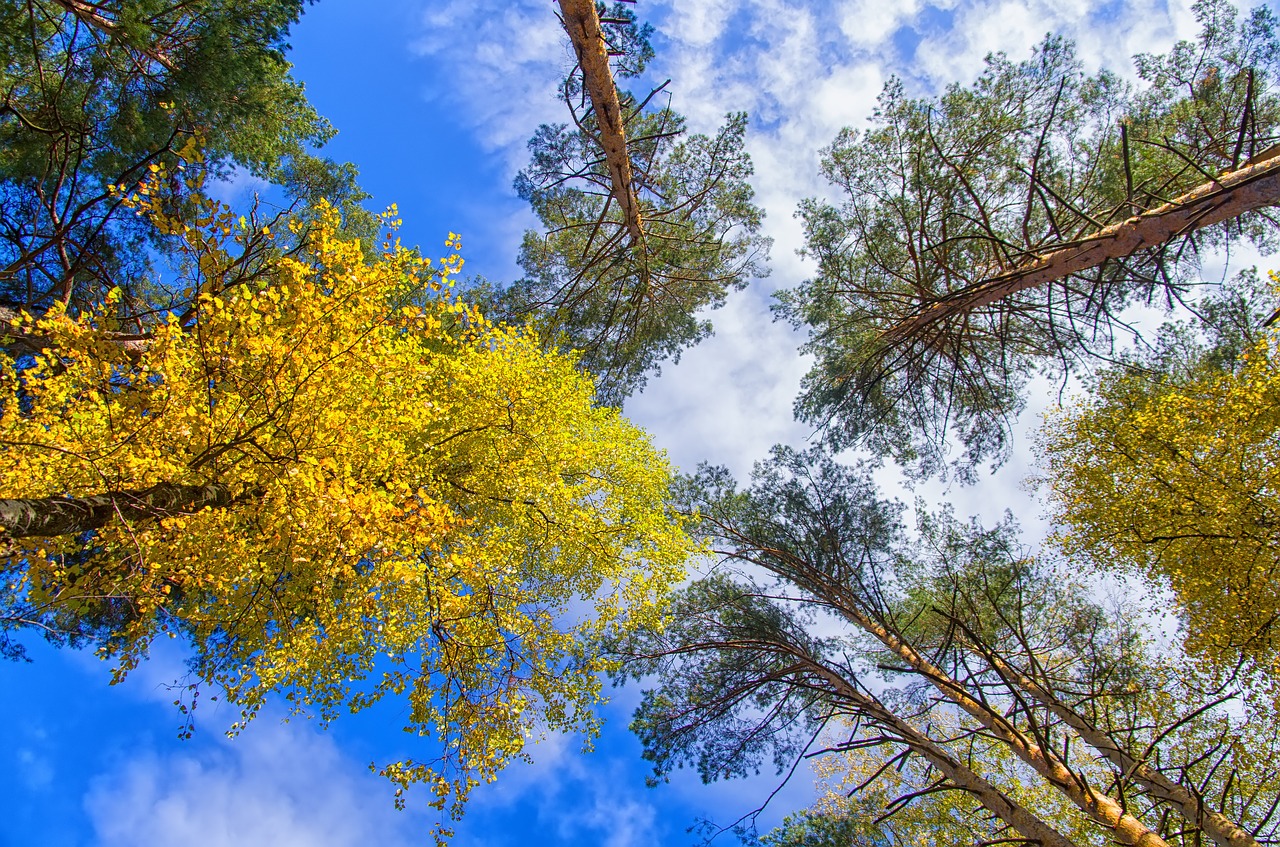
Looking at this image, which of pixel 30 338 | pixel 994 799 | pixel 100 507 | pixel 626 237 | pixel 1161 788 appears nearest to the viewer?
pixel 100 507

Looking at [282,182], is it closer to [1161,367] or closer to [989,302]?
[989,302]

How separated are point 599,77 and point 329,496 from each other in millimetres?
4457

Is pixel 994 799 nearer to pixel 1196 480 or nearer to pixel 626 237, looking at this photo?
pixel 1196 480

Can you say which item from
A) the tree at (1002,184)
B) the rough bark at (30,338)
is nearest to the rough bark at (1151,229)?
the tree at (1002,184)

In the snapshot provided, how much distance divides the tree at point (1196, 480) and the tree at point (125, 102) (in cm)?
1032

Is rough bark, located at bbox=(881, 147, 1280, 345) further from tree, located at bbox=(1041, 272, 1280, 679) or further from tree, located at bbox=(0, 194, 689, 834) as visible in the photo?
tree, located at bbox=(0, 194, 689, 834)

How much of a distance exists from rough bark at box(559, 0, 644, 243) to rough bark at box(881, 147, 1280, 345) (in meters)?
3.43

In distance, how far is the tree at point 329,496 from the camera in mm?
4434

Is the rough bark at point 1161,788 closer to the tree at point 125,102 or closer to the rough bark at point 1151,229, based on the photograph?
the rough bark at point 1151,229

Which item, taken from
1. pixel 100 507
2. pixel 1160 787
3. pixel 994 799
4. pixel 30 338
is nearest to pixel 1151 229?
pixel 994 799

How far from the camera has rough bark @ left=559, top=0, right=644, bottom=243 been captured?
5121mm

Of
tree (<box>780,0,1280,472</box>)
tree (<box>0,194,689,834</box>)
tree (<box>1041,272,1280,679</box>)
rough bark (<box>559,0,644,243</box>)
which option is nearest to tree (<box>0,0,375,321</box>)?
tree (<box>0,194,689,834</box>)

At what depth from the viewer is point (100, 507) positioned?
414 centimetres

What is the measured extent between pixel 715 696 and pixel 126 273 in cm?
1161
